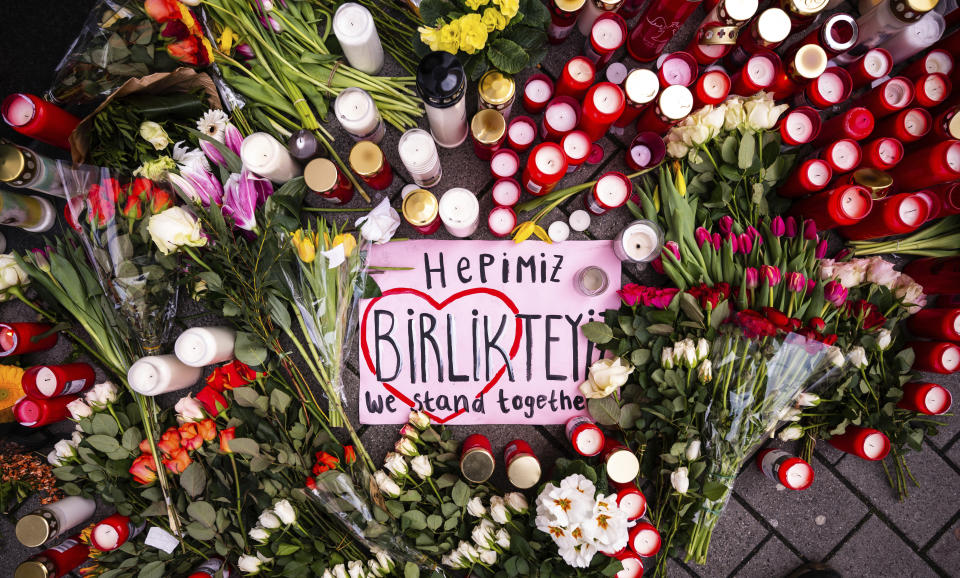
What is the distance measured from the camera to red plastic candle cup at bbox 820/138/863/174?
A: 98cm

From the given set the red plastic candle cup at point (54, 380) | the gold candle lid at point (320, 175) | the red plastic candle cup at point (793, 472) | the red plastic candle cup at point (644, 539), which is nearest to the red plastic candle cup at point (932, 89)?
the red plastic candle cup at point (793, 472)

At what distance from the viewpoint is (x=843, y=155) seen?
0.98 m

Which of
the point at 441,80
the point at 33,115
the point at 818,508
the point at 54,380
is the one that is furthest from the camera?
the point at 818,508

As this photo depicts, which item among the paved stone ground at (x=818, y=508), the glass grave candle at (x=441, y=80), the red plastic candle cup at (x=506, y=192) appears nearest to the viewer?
the glass grave candle at (x=441, y=80)

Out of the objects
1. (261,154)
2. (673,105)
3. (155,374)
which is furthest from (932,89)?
(155,374)

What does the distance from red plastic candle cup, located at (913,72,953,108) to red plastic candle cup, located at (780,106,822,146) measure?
0.27 meters

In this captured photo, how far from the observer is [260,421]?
105 cm

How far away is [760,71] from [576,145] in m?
0.45

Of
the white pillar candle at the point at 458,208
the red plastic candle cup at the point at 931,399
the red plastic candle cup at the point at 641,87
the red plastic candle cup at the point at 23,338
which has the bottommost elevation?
the red plastic candle cup at the point at 931,399

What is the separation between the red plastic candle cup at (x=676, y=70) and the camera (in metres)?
1.01

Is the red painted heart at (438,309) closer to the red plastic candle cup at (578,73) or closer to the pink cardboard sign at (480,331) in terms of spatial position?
the pink cardboard sign at (480,331)

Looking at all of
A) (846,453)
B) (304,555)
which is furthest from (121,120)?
(846,453)

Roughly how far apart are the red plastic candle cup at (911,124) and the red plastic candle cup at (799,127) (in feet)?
0.62

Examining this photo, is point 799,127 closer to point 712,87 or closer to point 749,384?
point 712,87
